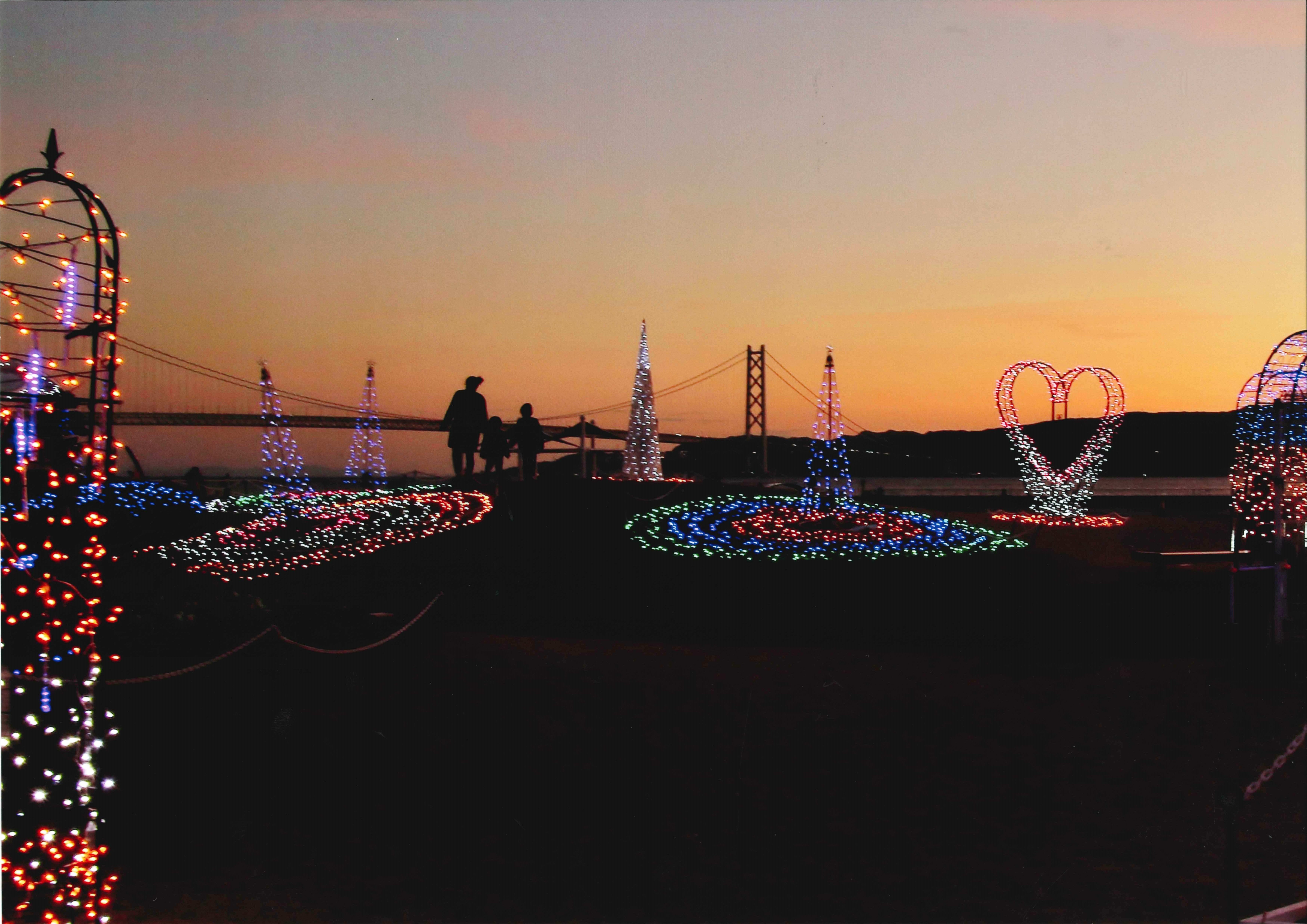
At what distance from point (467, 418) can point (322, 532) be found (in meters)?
1.42

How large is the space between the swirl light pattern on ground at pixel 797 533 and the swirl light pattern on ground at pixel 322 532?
1.53 metres

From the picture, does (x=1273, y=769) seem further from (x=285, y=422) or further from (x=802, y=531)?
(x=285, y=422)


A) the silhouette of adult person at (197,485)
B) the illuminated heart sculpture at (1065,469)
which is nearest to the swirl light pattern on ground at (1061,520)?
the illuminated heart sculpture at (1065,469)

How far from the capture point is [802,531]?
9.20 m

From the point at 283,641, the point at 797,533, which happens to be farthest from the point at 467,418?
the point at 283,641

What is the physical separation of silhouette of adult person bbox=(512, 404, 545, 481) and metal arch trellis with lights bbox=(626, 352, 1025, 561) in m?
1.39

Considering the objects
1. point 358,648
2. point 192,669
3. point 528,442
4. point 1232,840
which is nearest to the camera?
point 1232,840

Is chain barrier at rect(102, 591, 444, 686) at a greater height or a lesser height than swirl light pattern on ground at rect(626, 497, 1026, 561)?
lesser

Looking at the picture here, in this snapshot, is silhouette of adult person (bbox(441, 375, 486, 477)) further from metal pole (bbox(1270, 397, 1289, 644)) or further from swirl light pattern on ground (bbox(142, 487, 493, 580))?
metal pole (bbox(1270, 397, 1289, 644))

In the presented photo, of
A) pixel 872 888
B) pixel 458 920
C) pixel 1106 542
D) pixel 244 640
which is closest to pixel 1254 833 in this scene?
pixel 872 888

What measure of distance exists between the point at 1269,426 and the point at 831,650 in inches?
136

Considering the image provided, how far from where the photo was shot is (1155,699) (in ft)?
18.4

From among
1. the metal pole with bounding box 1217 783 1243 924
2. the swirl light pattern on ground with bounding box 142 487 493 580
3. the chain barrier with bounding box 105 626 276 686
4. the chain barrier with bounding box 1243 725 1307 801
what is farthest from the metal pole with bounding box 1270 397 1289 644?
the swirl light pattern on ground with bounding box 142 487 493 580

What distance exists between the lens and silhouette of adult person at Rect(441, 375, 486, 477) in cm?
908
